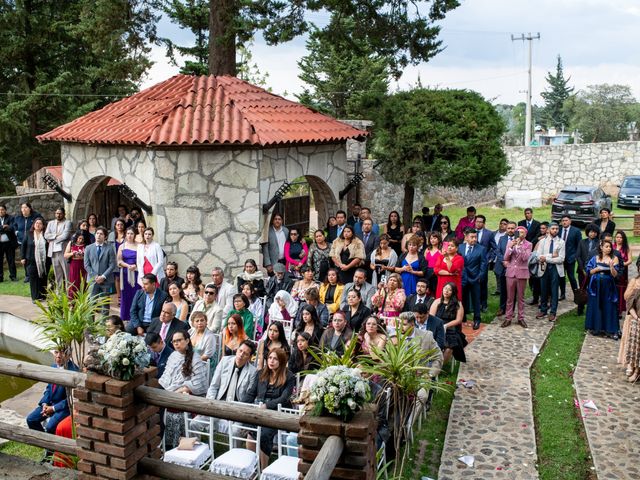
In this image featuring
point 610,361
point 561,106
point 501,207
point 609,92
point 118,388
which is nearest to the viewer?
point 118,388

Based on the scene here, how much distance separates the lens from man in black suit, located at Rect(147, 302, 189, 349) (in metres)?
8.49

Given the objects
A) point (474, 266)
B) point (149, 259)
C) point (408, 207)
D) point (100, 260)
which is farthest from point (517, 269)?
point (100, 260)

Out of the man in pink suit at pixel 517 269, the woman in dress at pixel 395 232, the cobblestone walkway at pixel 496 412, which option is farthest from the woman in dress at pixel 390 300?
the woman in dress at pixel 395 232

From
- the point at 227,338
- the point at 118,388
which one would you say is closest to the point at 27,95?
the point at 227,338

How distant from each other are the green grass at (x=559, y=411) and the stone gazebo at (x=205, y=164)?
5.27 metres

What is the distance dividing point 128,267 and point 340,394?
8345mm

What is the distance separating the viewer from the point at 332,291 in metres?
9.87

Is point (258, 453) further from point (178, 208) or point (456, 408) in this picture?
point (178, 208)

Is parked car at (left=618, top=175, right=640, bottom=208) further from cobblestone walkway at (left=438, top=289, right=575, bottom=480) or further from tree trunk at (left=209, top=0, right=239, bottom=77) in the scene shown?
cobblestone walkway at (left=438, top=289, right=575, bottom=480)

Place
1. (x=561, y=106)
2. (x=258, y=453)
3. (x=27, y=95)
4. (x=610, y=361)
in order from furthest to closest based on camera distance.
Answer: (x=561, y=106), (x=27, y=95), (x=610, y=361), (x=258, y=453)

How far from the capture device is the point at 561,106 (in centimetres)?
7000

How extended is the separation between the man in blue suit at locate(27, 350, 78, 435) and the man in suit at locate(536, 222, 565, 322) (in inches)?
315

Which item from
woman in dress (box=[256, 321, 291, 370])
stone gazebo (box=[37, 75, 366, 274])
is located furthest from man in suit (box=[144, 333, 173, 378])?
stone gazebo (box=[37, 75, 366, 274])

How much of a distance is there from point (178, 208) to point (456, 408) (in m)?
6.13
